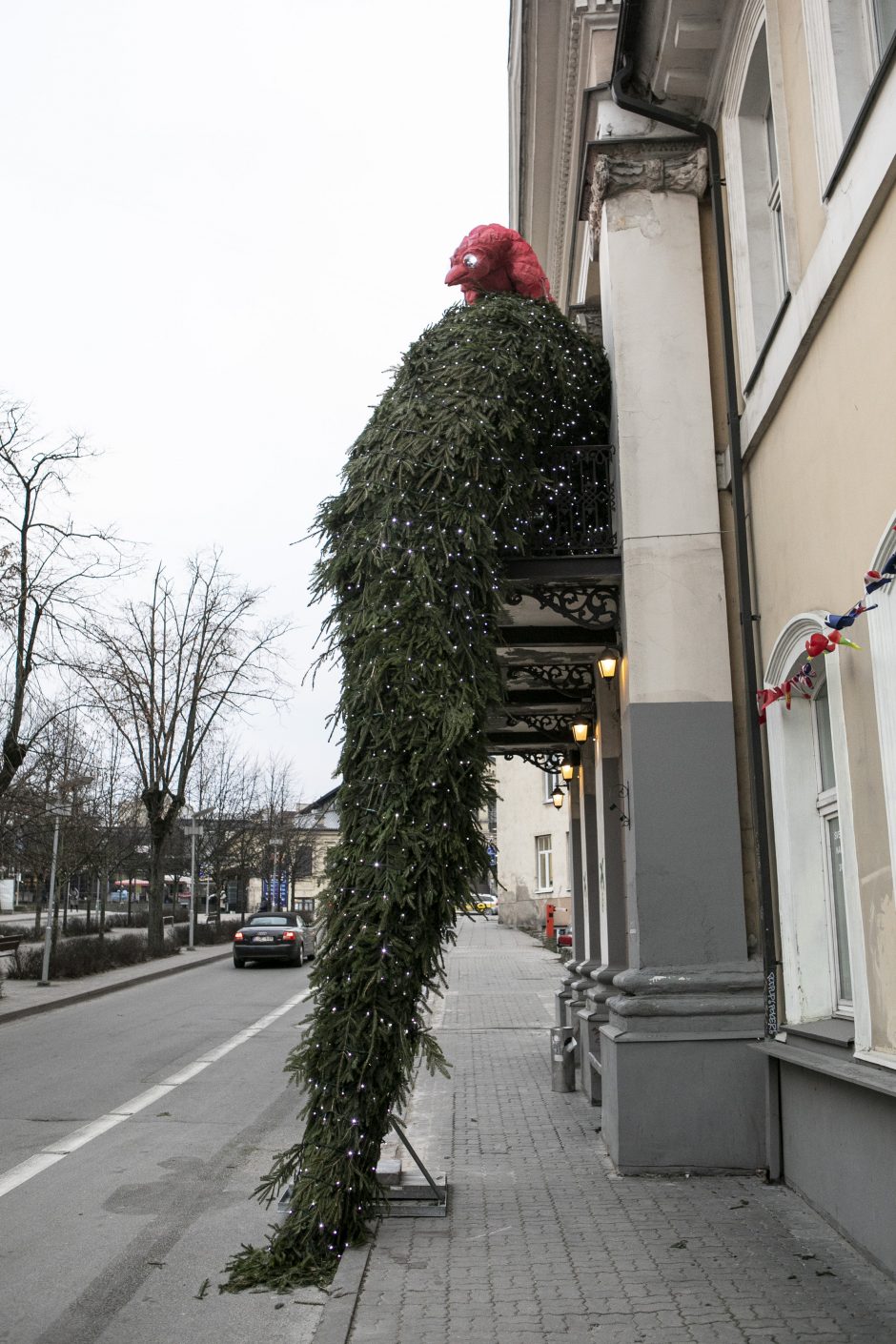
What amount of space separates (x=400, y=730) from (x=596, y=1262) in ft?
9.53

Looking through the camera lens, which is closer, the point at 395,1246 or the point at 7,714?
the point at 395,1246

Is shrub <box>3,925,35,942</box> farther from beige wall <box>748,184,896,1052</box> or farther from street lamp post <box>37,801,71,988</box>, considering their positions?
beige wall <box>748,184,896,1052</box>

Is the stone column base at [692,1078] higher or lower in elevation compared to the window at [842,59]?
lower

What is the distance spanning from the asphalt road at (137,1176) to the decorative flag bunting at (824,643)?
3.41 metres

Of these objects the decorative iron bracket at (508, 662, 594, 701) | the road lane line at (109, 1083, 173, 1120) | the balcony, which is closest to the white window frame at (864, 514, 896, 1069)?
the balcony

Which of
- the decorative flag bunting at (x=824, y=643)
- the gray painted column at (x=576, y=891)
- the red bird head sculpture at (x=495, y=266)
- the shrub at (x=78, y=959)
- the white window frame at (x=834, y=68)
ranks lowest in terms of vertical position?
the shrub at (x=78, y=959)

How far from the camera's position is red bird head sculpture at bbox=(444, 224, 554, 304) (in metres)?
9.09

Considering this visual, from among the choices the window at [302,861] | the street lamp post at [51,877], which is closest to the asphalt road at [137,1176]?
the street lamp post at [51,877]

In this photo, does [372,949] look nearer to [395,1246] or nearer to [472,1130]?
[395,1246]

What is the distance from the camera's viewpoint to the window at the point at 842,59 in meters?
5.77

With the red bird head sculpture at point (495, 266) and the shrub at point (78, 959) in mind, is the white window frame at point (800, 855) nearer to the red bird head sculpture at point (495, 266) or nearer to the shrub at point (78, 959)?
the red bird head sculpture at point (495, 266)

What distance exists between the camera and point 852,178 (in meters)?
5.46

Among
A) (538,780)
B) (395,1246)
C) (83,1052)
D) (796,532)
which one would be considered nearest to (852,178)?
(796,532)

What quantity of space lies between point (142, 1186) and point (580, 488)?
576cm
